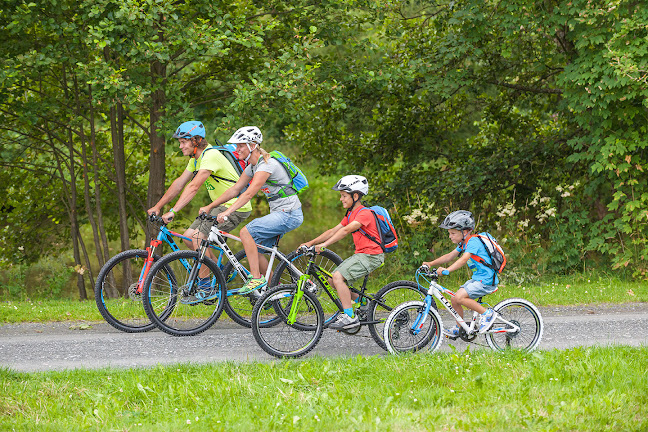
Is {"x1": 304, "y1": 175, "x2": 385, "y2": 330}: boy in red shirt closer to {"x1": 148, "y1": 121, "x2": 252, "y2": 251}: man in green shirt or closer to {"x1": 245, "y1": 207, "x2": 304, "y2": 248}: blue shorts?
{"x1": 245, "y1": 207, "x2": 304, "y2": 248}: blue shorts

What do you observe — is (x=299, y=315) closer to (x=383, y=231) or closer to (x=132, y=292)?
(x=383, y=231)

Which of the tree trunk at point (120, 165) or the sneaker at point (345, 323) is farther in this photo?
the tree trunk at point (120, 165)

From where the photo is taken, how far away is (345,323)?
242 inches

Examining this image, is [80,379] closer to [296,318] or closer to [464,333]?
[296,318]

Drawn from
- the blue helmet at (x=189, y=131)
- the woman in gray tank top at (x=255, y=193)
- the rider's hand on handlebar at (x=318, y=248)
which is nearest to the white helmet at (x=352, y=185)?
the rider's hand on handlebar at (x=318, y=248)

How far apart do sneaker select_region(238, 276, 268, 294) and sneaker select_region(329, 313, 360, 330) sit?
1.04 meters

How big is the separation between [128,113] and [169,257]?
5.66 meters

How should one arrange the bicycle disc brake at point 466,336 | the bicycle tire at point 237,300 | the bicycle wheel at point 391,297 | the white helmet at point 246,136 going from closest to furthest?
the bicycle disc brake at point 466,336
the bicycle wheel at point 391,297
the white helmet at point 246,136
the bicycle tire at point 237,300

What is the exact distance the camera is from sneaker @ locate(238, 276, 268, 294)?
22.4 ft

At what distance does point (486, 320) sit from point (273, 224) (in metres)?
2.31

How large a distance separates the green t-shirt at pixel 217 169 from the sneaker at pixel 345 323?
1.79m

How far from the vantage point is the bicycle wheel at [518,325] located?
6027 mm

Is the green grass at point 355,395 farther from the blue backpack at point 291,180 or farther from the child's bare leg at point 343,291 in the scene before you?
the blue backpack at point 291,180

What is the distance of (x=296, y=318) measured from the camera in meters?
6.01
